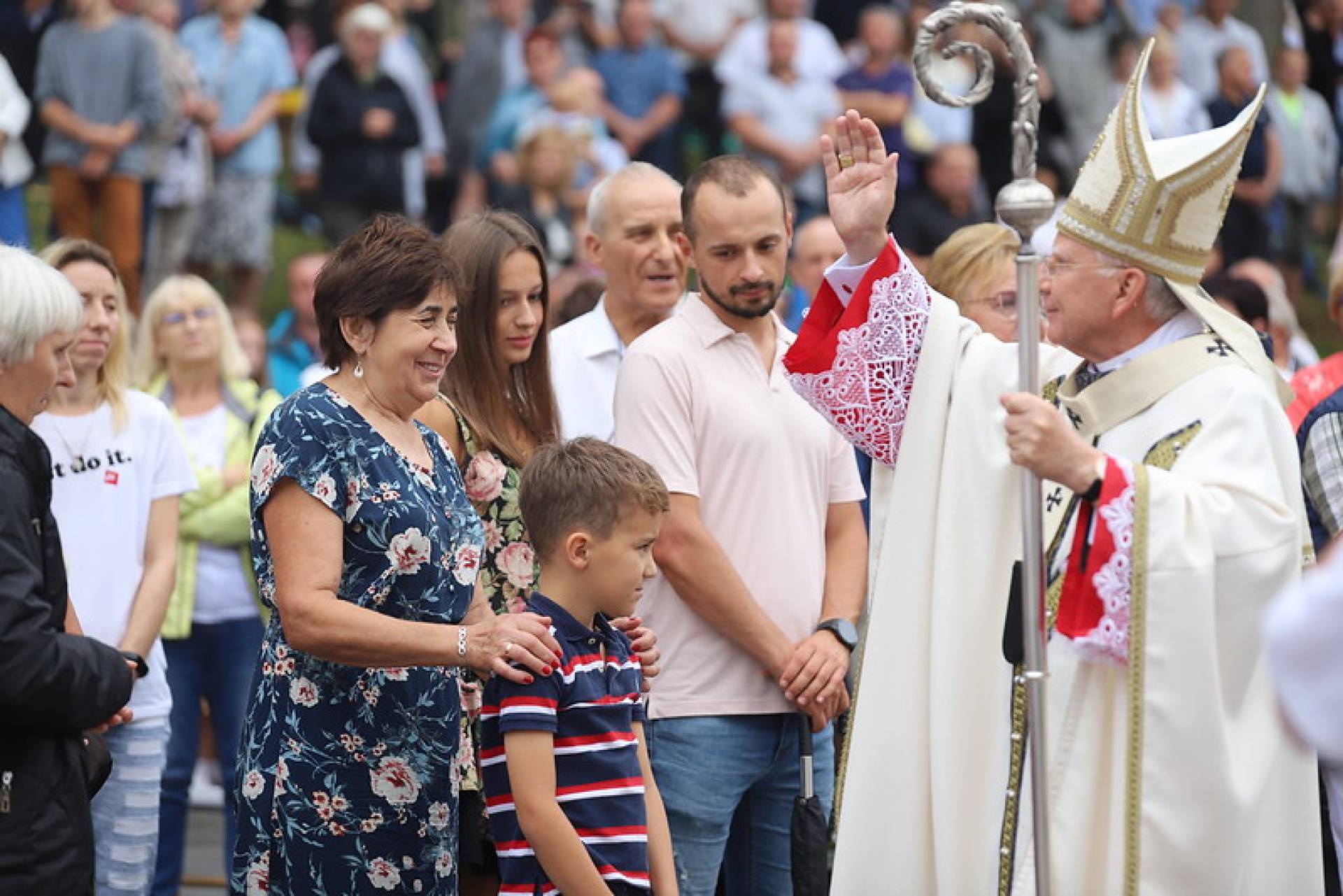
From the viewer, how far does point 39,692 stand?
375 cm

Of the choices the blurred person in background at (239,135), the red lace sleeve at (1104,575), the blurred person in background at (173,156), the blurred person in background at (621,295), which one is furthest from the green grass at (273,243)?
the red lace sleeve at (1104,575)

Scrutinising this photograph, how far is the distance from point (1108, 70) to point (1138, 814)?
35.3 feet

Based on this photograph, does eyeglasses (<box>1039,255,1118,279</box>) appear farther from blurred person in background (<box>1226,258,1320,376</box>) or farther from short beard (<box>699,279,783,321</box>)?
blurred person in background (<box>1226,258,1320,376</box>)

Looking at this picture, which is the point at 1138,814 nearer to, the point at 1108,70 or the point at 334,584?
the point at 334,584

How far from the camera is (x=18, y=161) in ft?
33.7

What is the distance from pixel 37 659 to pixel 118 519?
5.78ft

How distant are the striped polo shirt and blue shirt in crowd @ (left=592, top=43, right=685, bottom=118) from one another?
373 inches

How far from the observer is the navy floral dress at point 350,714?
398 centimetres

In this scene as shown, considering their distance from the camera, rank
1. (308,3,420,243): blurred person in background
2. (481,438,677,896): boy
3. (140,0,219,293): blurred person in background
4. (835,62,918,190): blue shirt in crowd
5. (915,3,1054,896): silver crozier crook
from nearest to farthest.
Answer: (915,3,1054,896): silver crozier crook < (481,438,677,896): boy < (140,0,219,293): blurred person in background < (308,3,420,243): blurred person in background < (835,62,918,190): blue shirt in crowd

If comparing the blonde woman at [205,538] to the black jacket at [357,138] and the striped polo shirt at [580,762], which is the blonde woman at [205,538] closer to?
the striped polo shirt at [580,762]

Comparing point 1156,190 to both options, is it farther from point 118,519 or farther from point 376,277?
point 118,519

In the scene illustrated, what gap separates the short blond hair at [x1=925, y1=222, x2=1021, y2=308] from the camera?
5.66 m

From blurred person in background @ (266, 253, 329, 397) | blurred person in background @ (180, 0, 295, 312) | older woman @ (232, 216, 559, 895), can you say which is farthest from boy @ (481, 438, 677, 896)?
blurred person in background @ (180, 0, 295, 312)

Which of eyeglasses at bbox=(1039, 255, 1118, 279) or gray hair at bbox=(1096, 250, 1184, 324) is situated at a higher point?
eyeglasses at bbox=(1039, 255, 1118, 279)
